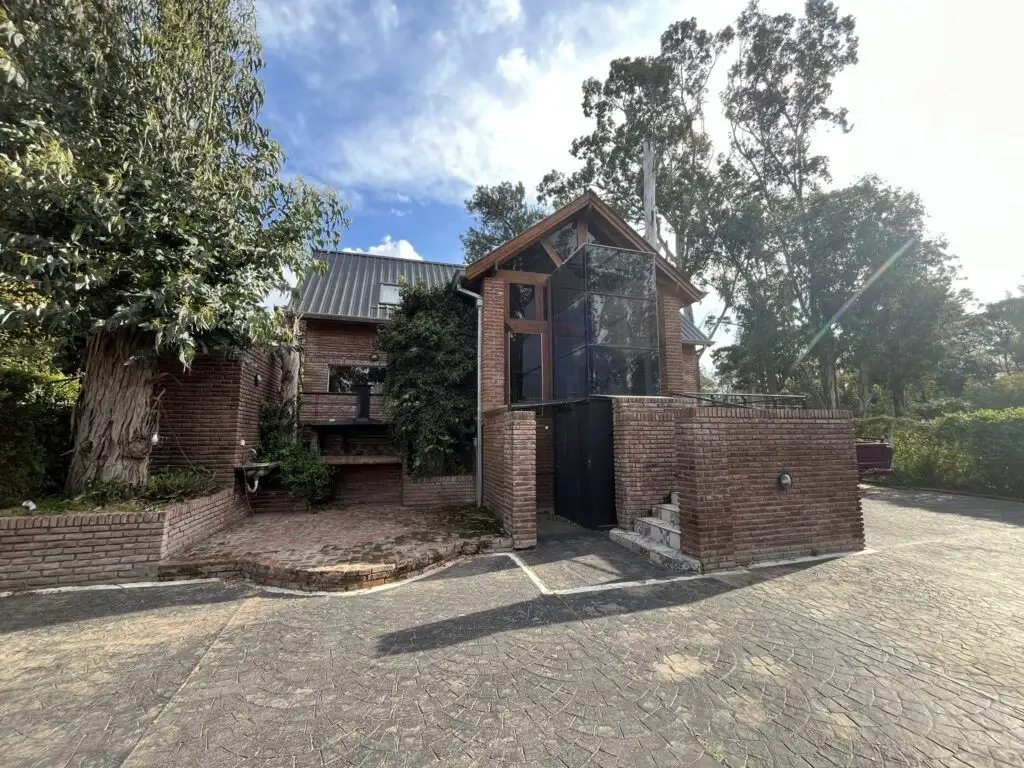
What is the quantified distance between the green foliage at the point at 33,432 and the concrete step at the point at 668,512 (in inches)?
329

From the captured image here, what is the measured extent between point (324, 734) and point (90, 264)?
5.29 m

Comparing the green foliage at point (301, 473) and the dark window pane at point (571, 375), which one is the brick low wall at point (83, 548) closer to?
the green foliage at point (301, 473)

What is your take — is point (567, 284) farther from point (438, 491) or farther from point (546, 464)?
point (438, 491)

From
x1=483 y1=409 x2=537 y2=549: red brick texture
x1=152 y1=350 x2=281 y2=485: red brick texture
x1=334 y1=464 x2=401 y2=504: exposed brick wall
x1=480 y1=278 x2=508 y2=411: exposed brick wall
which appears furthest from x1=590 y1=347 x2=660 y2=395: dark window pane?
x1=152 y1=350 x2=281 y2=485: red brick texture

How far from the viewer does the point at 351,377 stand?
1123 centimetres

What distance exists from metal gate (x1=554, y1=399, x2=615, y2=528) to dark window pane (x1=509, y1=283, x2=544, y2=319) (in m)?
2.49

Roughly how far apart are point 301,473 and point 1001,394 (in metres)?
29.6

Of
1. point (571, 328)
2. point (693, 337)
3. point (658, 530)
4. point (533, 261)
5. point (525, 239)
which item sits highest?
point (525, 239)

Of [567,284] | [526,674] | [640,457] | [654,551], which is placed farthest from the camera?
[567,284]

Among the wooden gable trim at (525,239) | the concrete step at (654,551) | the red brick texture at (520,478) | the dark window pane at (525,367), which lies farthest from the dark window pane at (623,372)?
the wooden gable trim at (525,239)

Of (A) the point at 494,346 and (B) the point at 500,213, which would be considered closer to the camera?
(A) the point at 494,346

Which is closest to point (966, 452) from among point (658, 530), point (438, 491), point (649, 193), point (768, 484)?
point (768, 484)

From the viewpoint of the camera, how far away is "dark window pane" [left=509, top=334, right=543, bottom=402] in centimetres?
919

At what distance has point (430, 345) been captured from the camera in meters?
8.80
